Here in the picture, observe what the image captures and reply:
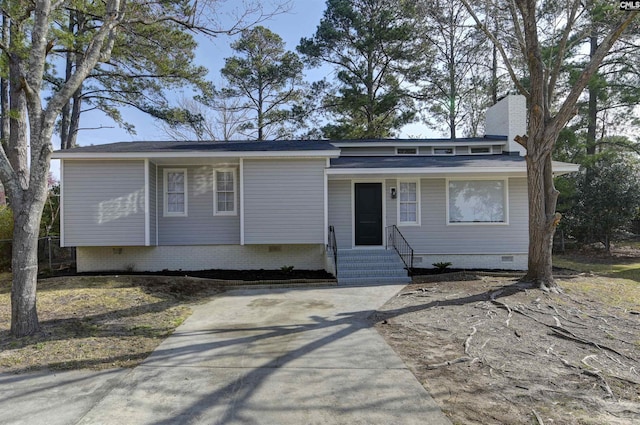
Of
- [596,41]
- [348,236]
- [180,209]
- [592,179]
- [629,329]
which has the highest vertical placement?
[596,41]

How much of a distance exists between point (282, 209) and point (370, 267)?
9.56 feet

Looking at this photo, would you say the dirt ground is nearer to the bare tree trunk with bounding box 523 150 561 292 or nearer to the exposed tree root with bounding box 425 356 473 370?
the exposed tree root with bounding box 425 356 473 370

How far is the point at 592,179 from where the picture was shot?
15336 mm

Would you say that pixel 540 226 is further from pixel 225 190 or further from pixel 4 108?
pixel 4 108

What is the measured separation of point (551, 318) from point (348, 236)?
5.96 m

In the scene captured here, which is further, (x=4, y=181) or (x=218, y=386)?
(x=4, y=181)

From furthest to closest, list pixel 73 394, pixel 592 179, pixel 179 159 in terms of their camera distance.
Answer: pixel 592 179 < pixel 179 159 < pixel 73 394

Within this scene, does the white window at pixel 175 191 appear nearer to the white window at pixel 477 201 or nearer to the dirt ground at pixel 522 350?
the dirt ground at pixel 522 350

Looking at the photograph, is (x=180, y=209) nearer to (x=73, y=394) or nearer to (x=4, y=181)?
(x=4, y=181)

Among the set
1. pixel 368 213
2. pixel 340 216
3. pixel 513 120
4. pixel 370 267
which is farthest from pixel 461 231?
pixel 513 120

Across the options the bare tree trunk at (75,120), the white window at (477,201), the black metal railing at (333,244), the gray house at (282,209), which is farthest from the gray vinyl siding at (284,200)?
the bare tree trunk at (75,120)

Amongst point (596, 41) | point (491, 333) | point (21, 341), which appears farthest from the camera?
point (596, 41)

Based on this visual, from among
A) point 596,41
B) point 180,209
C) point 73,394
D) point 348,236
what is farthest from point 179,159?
point 596,41

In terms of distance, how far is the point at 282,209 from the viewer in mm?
9969
